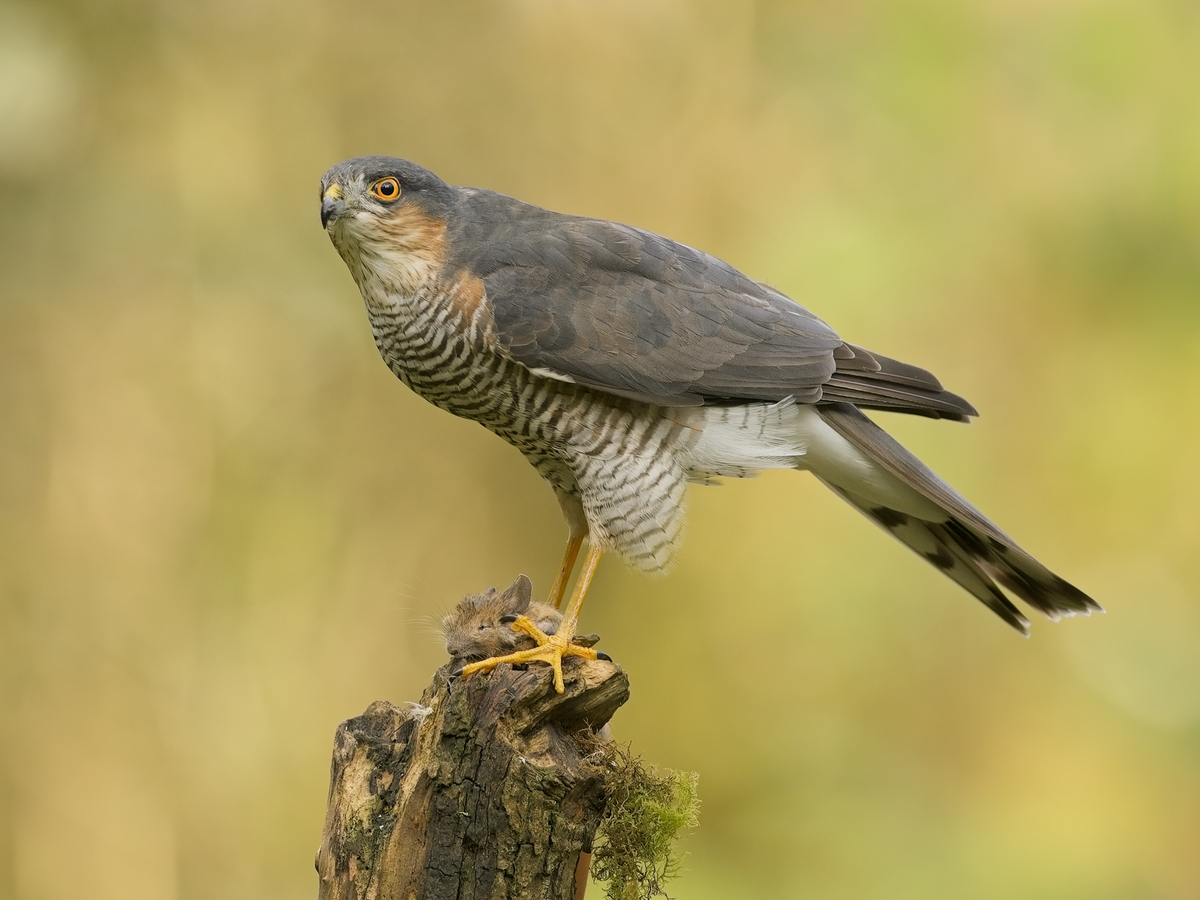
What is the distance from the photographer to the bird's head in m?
3.06

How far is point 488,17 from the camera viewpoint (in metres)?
5.12

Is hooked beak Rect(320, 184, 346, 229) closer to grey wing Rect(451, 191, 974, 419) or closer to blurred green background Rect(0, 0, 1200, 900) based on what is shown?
grey wing Rect(451, 191, 974, 419)

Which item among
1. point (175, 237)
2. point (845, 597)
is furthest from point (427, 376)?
point (845, 597)

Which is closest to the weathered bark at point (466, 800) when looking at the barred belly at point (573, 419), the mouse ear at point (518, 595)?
the mouse ear at point (518, 595)

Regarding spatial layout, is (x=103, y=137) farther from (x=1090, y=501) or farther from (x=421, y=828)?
(x=1090, y=501)

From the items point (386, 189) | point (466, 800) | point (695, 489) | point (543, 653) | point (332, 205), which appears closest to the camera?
point (466, 800)

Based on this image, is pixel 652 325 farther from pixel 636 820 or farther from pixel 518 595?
pixel 636 820

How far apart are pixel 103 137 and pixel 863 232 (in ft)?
11.9

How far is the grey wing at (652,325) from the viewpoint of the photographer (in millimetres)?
3045

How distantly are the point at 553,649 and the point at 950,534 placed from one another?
1552 mm

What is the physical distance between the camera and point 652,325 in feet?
10.5

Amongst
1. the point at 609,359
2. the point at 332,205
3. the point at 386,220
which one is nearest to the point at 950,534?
the point at 609,359

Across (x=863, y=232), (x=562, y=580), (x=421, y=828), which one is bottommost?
(x=421, y=828)

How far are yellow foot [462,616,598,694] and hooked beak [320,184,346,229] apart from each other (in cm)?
121
